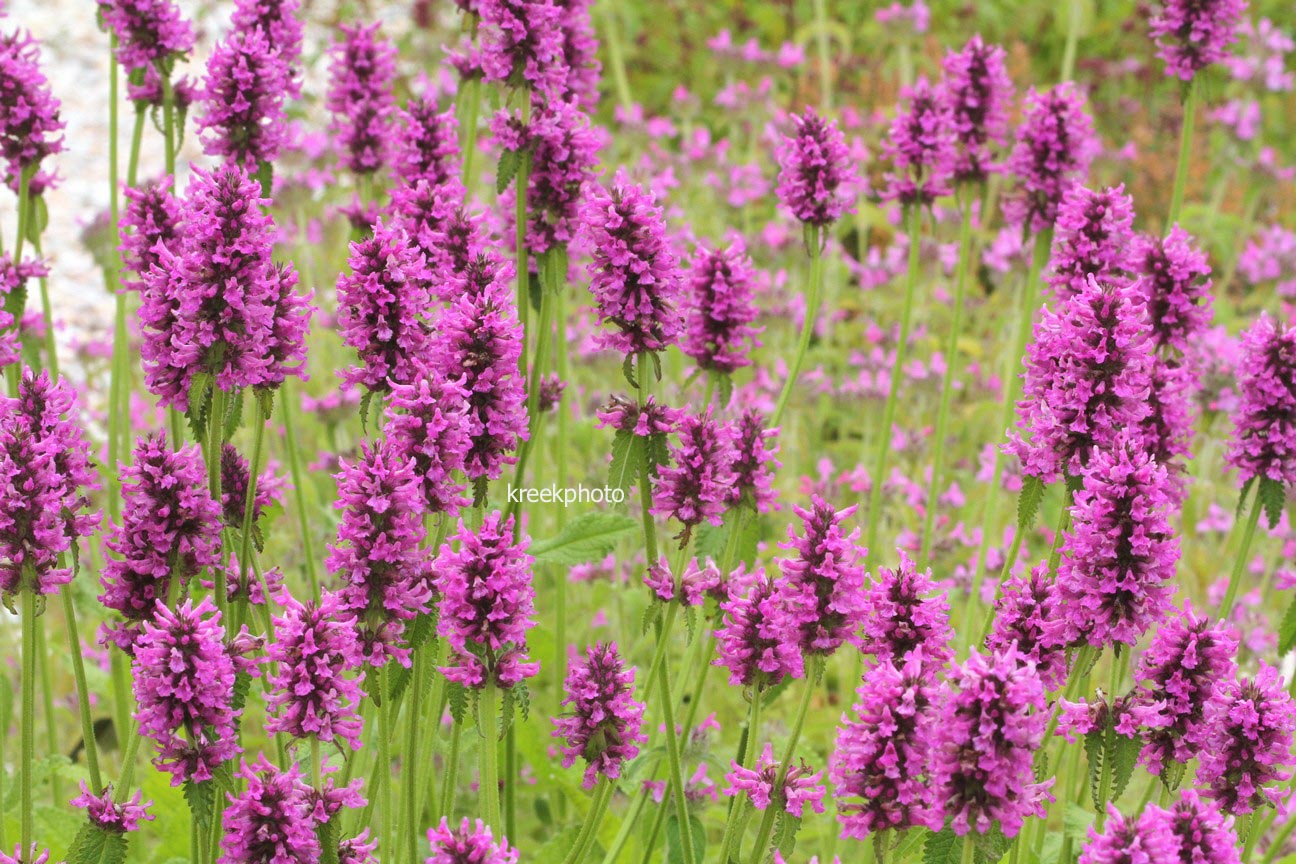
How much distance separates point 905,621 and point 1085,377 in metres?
0.52

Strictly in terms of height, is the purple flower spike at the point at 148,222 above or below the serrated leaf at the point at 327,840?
above

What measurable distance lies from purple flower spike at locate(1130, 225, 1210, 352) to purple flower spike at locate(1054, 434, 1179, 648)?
935mm

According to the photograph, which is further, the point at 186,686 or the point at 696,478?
the point at 696,478

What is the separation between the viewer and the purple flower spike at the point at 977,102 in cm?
388

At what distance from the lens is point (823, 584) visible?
233cm

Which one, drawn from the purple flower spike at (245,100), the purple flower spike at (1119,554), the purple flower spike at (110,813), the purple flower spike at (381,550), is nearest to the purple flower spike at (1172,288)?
the purple flower spike at (1119,554)

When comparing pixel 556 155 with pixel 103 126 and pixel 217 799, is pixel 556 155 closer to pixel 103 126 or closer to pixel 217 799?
pixel 217 799

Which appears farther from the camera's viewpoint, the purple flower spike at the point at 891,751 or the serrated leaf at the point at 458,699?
the serrated leaf at the point at 458,699

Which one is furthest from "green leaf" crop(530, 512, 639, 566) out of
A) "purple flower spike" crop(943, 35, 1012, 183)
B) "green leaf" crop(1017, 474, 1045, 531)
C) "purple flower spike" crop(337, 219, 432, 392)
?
"purple flower spike" crop(943, 35, 1012, 183)

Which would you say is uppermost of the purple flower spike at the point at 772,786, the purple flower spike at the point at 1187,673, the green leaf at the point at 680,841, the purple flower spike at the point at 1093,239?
the purple flower spike at the point at 1093,239

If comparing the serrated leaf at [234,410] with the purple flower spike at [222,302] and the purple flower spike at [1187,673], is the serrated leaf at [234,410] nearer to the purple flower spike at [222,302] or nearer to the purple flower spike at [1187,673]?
the purple flower spike at [222,302]

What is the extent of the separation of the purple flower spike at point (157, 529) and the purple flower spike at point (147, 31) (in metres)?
1.32

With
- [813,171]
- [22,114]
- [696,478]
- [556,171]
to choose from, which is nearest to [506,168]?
[556,171]

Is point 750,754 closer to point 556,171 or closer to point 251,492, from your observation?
point 251,492
